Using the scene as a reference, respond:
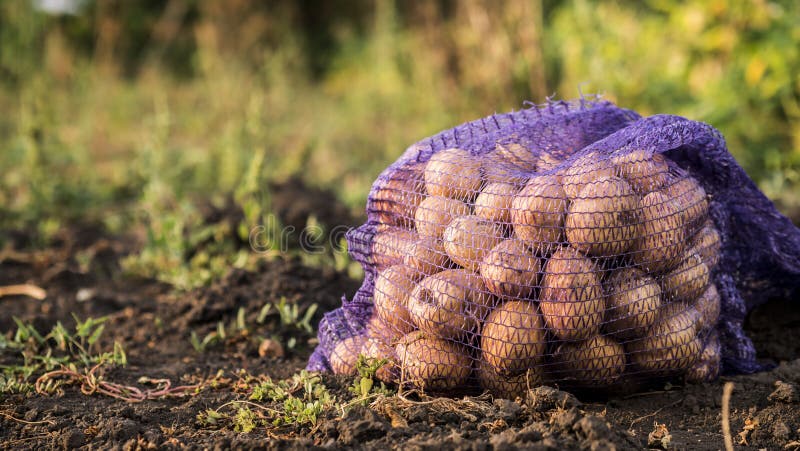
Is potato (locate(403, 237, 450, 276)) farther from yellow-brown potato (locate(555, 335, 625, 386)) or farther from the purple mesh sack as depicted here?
yellow-brown potato (locate(555, 335, 625, 386))

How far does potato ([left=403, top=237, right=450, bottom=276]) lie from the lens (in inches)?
91.4

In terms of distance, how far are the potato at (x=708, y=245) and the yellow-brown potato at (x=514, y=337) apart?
651mm

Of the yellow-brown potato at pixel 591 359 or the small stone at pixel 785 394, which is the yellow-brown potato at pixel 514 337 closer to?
the yellow-brown potato at pixel 591 359

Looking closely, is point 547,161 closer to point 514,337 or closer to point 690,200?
point 690,200

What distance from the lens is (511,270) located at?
217cm

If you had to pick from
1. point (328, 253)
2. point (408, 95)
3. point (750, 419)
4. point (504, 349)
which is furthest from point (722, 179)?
point (408, 95)

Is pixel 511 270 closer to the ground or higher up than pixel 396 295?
higher up

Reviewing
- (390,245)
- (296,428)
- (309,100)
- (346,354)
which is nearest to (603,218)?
(390,245)

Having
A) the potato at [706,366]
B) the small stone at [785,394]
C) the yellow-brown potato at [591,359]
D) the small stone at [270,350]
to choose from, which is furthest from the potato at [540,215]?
the small stone at [270,350]

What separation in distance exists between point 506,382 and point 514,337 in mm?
195

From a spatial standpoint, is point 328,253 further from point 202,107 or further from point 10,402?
point 202,107

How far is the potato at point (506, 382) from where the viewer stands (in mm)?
2254

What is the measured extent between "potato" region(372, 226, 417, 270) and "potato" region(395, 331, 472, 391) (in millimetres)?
284

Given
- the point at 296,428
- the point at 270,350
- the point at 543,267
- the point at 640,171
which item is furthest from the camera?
the point at 270,350
